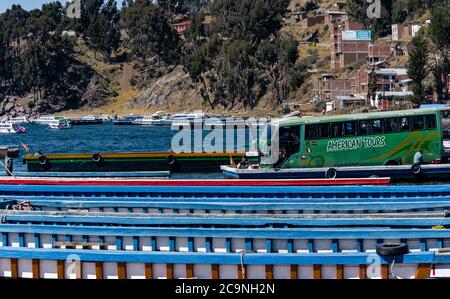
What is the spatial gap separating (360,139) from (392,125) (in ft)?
4.82

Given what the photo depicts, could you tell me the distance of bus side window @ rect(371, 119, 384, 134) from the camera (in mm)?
37469

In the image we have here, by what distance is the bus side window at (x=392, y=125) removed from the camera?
3741 cm

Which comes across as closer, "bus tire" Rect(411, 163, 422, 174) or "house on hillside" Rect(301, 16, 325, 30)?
"bus tire" Rect(411, 163, 422, 174)

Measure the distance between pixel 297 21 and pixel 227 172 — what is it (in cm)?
14941

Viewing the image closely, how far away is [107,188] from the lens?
2472 centimetres

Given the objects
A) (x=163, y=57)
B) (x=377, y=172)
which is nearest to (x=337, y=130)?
(x=377, y=172)

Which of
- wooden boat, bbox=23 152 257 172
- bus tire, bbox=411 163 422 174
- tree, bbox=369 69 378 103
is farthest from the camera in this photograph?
tree, bbox=369 69 378 103

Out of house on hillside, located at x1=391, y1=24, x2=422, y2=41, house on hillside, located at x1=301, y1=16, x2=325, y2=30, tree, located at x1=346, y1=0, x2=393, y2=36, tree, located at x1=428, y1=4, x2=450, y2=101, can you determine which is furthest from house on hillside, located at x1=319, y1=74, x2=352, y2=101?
house on hillside, located at x1=301, y1=16, x2=325, y2=30

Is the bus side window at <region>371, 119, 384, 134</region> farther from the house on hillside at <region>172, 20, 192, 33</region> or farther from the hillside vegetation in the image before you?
the house on hillside at <region>172, 20, 192, 33</region>

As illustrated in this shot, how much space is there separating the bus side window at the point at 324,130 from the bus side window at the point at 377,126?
196cm

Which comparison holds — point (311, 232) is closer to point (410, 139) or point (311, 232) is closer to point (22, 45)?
point (410, 139)

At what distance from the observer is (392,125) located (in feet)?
123

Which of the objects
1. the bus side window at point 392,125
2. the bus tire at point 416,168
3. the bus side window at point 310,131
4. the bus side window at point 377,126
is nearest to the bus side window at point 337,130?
the bus side window at point 310,131

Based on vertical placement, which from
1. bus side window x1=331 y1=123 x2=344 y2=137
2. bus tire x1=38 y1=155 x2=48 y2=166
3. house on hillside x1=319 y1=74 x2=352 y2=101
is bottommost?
bus tire x1=38 y1=155 x2=48 y2=166
